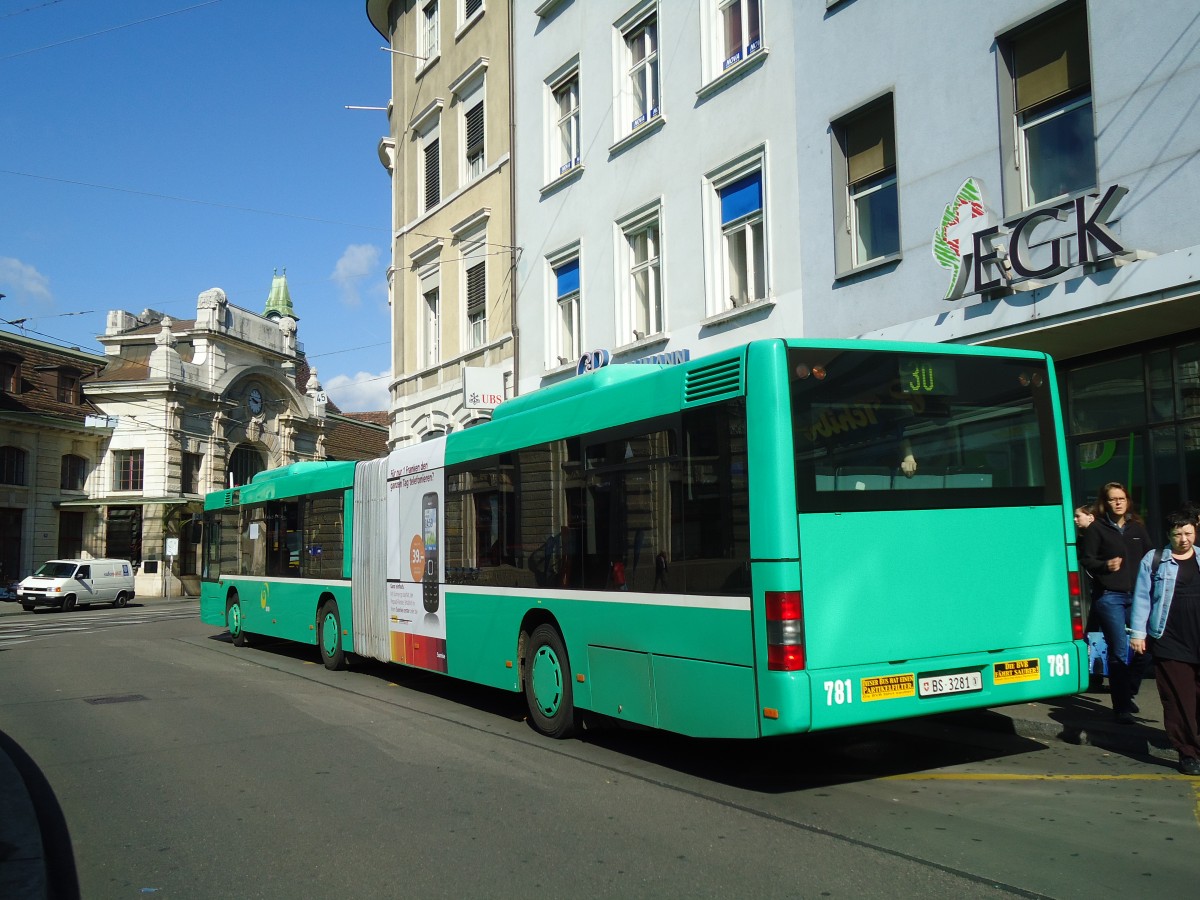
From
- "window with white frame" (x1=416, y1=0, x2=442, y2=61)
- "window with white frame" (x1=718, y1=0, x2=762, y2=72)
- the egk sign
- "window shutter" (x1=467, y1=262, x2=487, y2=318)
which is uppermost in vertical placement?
"window with white frame" (x1=416, y1=0, x2=442, y2=61)

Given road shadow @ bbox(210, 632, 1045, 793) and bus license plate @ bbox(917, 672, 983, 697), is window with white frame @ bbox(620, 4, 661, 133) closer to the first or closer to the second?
road shadow @ bbox(210, 632, 1045, 793)

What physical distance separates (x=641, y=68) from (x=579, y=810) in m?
14.5

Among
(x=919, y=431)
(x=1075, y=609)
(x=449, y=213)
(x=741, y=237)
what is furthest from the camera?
(x=449, y=213)

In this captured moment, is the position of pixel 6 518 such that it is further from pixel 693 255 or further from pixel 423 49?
pixel 693 255

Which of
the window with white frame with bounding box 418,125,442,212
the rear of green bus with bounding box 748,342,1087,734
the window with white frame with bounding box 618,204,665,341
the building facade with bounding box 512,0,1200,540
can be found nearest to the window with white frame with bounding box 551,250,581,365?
the building facade with bounding box 512,0,1200,540

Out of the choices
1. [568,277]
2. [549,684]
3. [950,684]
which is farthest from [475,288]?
[950,684]

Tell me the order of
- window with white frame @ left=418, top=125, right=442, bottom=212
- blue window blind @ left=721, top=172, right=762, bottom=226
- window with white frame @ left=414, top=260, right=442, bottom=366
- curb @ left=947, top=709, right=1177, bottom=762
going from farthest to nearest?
window with white frame @ left=418, top=125, right=442, bottom=212
window with white frame @ left=414, top=260, right=442, bottom=366
blue window blind @ left=721, top=172, right=762, bottom=226
curb @ left=947, top=709, right=1177, bottom=762

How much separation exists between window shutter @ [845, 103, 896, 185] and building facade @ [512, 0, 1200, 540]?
30mm

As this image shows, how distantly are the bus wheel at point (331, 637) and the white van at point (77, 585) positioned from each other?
27.5m

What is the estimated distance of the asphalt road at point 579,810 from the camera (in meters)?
5.23

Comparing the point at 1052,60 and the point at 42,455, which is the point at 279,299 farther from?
the point at 1052,60

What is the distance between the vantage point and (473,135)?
2412cm

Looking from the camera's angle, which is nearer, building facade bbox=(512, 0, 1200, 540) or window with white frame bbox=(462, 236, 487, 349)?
building facade bbox=(512, 0, 1200, 540)

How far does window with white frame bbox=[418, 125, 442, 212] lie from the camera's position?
25.7m
